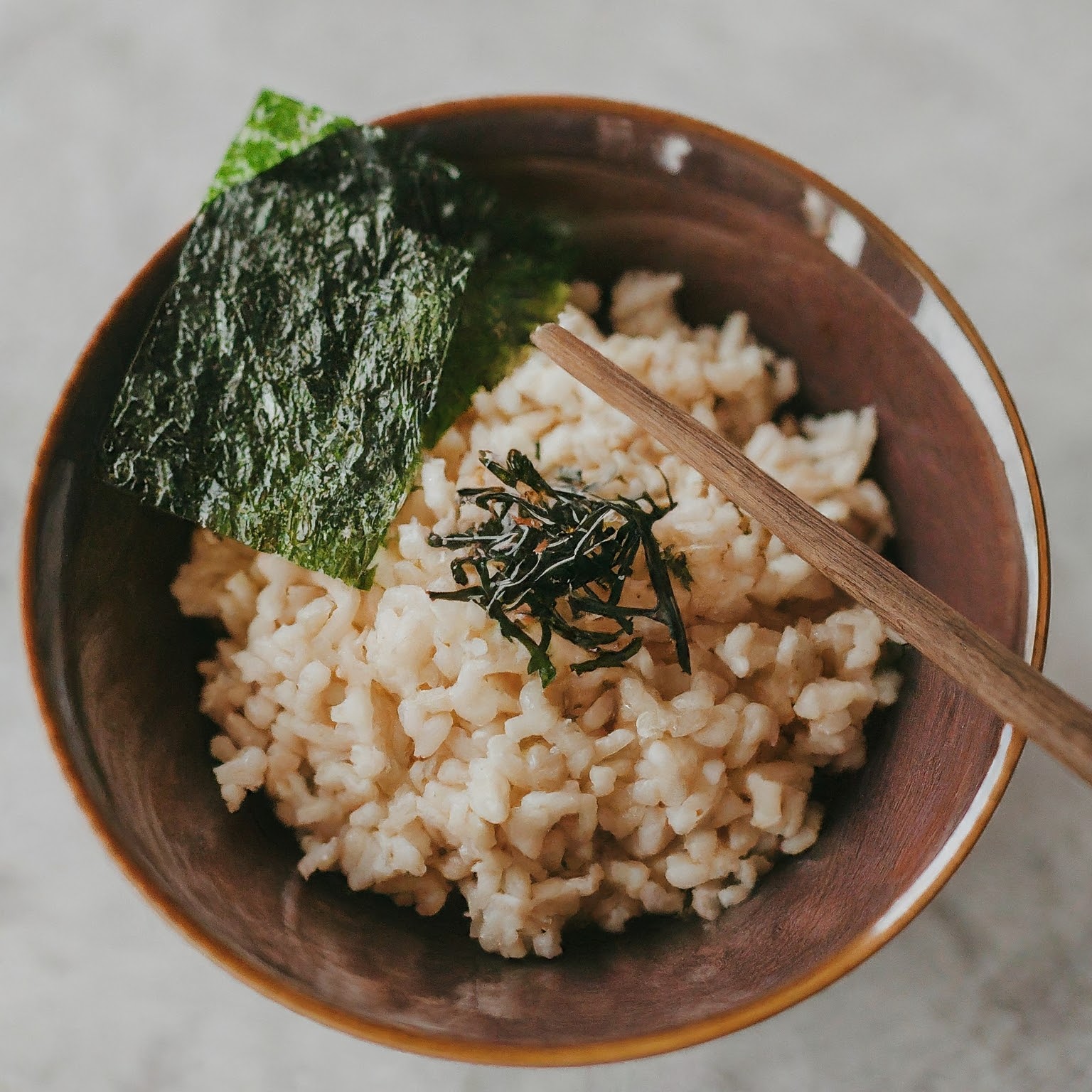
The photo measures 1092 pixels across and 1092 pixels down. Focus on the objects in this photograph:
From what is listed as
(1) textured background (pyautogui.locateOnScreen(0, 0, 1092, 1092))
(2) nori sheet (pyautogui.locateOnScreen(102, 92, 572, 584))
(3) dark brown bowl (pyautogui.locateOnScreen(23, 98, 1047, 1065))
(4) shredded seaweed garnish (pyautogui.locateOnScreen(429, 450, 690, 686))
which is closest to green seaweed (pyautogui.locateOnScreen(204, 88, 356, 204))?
(2) nori sheet (pyautogui.locateOnScreen(102, 92, 572, 584))

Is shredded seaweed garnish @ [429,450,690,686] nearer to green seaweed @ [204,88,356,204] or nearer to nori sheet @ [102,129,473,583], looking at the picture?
nori sheet @ [102,129,473,583]

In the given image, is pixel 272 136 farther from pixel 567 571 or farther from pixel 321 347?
pixel 567 571

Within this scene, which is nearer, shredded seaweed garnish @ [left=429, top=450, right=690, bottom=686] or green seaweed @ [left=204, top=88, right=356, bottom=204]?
shredded seaweed garnish @ [left=429, top=450, right=690, bottom=686]

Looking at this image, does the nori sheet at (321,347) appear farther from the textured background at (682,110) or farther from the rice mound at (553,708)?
the textured background at (682,110)

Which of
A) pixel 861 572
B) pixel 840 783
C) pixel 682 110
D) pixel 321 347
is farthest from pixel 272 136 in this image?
pixel 840 783

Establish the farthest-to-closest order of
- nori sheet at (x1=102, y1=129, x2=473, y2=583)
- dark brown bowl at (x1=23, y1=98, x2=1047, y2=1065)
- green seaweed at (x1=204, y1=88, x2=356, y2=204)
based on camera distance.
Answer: green seaweed at (x1=204, y1=88, x2=356, y2=204) → nori sheet at (x1=102, y1=129, x2=473, y2=583) → dark brown bowl at (x1=23, y1=98, x2=1047, y2=1065)

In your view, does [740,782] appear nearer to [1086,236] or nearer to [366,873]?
[366,873]

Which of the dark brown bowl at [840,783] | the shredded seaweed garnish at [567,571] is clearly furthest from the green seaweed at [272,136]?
the shredded seaweed garnish at [567,571]
